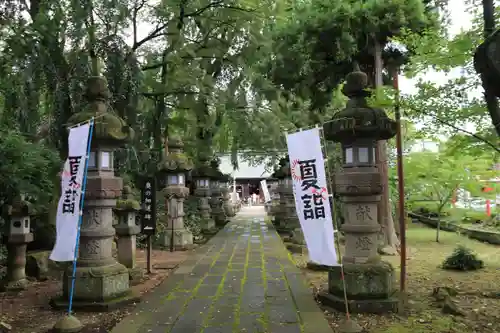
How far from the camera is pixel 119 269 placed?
20.0 feet

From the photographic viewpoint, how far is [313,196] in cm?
511

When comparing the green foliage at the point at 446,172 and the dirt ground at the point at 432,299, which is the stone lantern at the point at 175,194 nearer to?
the dirt ground at the point at 432,299

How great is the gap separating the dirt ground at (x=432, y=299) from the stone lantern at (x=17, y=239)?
505 cm

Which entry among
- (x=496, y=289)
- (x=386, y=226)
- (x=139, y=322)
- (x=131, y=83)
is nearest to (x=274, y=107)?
(x=386, y=226)

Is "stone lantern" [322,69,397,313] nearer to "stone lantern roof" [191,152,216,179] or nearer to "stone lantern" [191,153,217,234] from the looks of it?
"stone lantern" [191,153,217,234]

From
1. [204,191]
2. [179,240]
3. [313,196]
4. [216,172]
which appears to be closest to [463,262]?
[313,196]

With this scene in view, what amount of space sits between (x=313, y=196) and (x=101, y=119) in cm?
324

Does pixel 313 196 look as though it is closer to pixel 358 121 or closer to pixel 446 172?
pixel 358 121

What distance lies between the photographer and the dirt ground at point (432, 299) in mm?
4996

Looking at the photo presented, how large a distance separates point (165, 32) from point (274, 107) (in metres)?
4.13

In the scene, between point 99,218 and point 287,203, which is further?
point 287,203

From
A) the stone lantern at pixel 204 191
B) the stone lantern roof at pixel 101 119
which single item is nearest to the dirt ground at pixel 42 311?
the stone lantern roof at pixel 101 119

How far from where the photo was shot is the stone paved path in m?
4.90

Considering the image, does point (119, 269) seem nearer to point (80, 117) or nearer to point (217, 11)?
point (80, 117)
